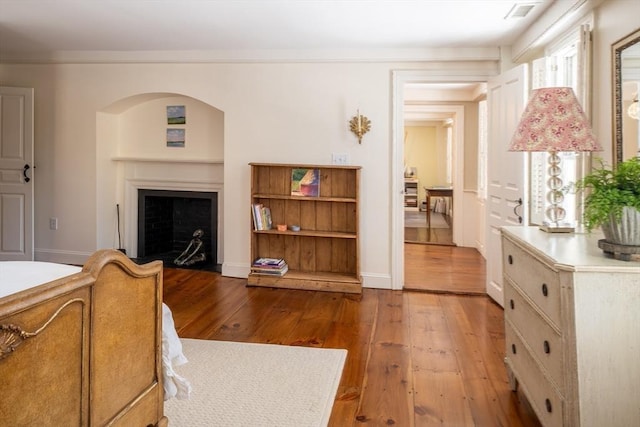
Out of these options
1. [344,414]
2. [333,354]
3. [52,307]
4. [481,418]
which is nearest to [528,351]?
[481,418]

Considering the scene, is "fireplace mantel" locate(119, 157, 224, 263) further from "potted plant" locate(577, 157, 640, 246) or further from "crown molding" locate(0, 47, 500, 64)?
"potted plant" locate(577, 157, 640, 246)

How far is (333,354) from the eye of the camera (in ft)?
9.85

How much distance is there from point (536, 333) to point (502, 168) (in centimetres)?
249

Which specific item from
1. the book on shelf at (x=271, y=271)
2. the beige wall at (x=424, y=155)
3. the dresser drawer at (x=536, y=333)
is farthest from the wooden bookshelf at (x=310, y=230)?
the beige wall at (x=424, y=155)

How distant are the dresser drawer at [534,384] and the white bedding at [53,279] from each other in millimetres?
1469

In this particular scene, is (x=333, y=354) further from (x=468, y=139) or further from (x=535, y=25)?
(x=468, y=139)

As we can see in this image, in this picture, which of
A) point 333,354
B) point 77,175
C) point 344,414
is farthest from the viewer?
point 77,175

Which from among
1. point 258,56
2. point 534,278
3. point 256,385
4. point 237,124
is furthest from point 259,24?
point 534,278

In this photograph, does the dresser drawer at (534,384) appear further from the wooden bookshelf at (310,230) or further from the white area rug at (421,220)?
the white area rug at (421,220)

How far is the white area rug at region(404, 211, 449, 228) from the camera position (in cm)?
988

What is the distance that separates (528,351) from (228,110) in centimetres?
384

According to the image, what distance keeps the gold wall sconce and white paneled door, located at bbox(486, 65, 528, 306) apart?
1.17 meters

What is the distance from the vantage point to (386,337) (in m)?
3.36

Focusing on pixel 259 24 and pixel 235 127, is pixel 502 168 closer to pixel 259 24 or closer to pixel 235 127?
pixel 259 24
